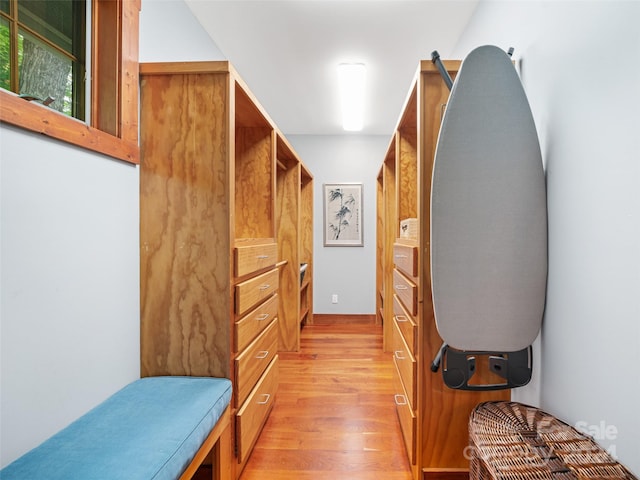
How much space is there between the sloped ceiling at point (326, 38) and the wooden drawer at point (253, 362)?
188 centimetres

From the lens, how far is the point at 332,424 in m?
1.94

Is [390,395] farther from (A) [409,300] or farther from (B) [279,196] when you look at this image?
(B) [279,196]

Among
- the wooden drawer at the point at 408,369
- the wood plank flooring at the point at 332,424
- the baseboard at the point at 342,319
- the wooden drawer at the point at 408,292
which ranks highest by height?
the wooden drawer at the point at 408,292

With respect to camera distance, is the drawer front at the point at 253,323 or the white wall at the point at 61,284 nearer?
the white wall at the point at 61,284

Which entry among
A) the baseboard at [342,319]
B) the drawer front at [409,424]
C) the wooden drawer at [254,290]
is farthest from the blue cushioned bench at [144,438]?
the baseboard at [342,319]

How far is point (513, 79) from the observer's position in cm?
119

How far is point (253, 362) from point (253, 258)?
0.50 meters

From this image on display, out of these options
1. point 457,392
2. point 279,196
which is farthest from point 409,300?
point 279,196

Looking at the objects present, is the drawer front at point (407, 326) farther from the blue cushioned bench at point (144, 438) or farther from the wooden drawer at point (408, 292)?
the blue cushioned bench at point (144, 438)

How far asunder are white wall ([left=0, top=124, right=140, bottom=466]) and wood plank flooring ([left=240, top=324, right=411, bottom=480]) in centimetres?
85

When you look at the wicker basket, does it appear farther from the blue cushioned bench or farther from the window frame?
the window frame

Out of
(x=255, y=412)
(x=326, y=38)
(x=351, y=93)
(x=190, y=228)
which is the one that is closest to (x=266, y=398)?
(x=255, y=412)

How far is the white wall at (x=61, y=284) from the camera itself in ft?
2.97

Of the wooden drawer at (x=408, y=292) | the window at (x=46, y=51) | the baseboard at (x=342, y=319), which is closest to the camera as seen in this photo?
the window at (x=46, y=51)
